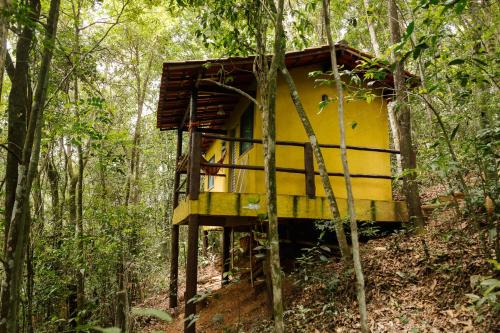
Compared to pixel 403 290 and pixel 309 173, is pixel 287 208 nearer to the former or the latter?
pixel 309 173

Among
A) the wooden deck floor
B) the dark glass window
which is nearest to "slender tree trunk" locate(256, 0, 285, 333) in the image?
the wooden deck floor

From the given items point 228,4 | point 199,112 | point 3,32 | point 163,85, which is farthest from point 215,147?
point 3,32

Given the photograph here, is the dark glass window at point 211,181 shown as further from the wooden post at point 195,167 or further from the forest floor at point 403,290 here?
the wooden post at point 195,167

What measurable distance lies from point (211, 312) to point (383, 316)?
16.8ft

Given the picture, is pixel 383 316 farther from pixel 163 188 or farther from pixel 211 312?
pixel 163 188

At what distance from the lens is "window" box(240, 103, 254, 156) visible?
9.36 m

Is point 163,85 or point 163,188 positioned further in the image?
point 163,188

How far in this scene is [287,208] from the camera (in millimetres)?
7152

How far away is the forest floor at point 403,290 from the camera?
15.9 ft

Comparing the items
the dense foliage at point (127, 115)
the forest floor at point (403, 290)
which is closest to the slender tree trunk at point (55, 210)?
the dense foliage at point (127, 115)

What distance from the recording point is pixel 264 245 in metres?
5.83

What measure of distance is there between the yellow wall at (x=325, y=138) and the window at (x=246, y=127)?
506mm

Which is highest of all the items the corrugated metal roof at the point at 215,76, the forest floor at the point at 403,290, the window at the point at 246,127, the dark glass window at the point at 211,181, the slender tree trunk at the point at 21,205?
the corrugated metal roof at the point at 215,76

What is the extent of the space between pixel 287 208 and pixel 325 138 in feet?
7.76
